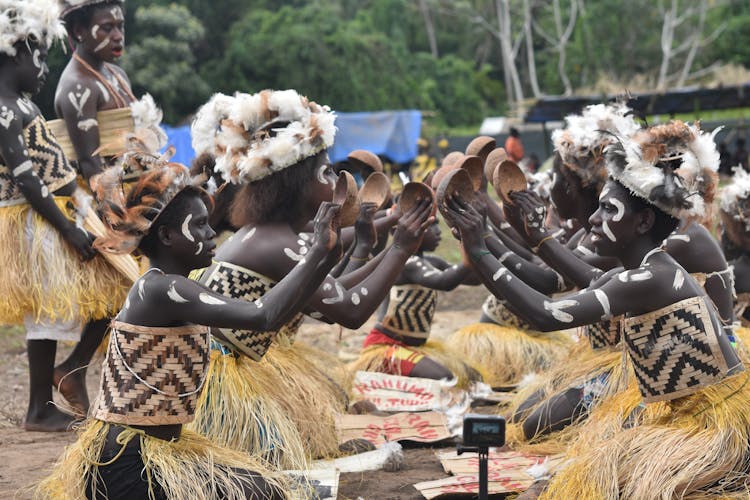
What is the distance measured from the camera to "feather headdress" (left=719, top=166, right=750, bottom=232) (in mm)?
5375

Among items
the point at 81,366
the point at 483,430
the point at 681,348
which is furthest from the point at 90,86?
the point at 681,348

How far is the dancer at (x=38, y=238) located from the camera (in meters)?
4.62

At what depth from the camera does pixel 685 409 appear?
3.29 m

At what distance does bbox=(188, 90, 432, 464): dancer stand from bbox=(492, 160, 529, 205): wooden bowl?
446mm

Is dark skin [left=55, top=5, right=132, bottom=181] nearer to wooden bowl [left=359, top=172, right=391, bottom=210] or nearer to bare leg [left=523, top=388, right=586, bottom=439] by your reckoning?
wooden bowl [left=359, top=172, right=391, bottom=210]

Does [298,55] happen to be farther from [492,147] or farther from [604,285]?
[604,285]

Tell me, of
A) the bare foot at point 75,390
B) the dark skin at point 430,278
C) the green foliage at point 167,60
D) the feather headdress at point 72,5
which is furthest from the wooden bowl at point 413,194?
the green foliage at point 167,60

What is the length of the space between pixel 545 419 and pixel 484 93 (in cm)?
3425

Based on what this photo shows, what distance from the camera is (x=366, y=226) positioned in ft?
13.5

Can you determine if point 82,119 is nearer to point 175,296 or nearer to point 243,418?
point 243,418

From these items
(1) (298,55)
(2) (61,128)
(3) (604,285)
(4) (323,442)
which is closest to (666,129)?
(3) (604,285)

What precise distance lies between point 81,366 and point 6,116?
1280 millimetres

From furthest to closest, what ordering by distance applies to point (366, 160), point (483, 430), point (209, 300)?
point (366, 160) → point (209, 300) → point (483, 430)

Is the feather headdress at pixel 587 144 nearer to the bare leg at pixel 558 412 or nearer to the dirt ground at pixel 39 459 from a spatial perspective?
the bare leg at pixel 558 412
